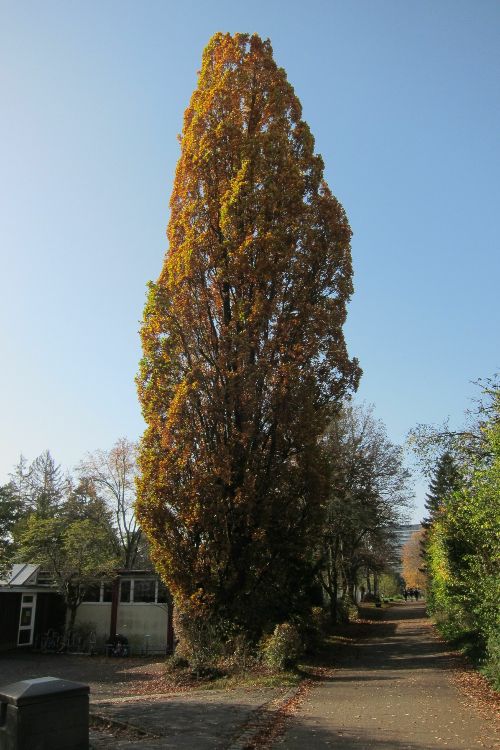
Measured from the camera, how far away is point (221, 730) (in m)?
8.06

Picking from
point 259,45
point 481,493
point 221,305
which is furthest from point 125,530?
point 481,493

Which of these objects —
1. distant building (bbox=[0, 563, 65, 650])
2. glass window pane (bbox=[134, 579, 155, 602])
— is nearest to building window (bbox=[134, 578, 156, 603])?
glass window pane (bbox=[134, 579, 155, 602])

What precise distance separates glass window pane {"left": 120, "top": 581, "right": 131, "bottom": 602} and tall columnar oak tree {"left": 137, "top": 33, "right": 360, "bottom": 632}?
15.6 m

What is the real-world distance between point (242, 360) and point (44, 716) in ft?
40.7

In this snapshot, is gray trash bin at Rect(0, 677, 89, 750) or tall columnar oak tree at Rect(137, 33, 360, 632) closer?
gray trash bin at Rect(0, 677, 89, 750)

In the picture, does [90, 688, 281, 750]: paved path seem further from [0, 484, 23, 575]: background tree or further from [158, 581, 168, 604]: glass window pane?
[158, 581, 168, 604]: glass window pane

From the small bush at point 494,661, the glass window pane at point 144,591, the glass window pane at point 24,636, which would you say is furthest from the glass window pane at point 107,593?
the small bush at point 494,661

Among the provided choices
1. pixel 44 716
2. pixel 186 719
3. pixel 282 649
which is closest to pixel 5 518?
pixel 282 649

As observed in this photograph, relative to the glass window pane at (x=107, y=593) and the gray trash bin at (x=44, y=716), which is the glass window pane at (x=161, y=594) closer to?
the glass window pane at (x=107, y=593)

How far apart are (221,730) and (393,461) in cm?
2432

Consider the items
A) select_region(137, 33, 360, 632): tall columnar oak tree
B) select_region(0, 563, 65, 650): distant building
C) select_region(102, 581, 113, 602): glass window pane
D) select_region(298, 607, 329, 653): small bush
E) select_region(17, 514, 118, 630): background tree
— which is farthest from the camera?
select_region(102, 581, 113, 602): glass window pane

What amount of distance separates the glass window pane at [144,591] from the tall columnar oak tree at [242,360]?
14.6 m

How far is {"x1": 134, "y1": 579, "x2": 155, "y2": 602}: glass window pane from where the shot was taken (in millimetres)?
30656

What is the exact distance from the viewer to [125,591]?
31.1 meters
